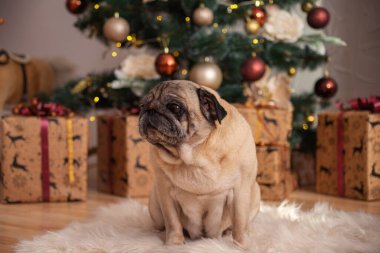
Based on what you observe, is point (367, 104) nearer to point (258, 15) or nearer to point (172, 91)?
point (258, 15)

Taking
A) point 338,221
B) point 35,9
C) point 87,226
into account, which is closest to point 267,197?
point 338,221

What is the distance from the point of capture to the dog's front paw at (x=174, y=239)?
50.2 inches

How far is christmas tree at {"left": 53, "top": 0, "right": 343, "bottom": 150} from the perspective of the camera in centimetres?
225

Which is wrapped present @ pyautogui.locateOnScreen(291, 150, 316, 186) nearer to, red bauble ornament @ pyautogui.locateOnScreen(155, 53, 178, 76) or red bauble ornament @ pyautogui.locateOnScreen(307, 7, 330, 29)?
red bauble ornament @ pyautogui.locateOnScreen(307, 7, 330, 29)

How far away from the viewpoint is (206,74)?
219cm

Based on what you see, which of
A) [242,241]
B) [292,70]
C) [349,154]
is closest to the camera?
[242,241]

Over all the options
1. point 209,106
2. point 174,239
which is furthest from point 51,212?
point 209,106

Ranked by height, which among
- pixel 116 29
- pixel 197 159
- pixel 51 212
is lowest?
pixel 51 212

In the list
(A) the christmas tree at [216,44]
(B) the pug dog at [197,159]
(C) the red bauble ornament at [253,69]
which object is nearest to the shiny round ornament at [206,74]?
(A) the christmas tree at [216,44]

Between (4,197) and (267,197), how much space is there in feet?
3.71

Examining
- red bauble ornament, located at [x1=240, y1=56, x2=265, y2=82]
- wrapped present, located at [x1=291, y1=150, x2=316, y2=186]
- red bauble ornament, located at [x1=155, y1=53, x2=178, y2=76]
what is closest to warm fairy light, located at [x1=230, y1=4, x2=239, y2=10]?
red bauble ornament, located at [x1=240, y1=56, x2=265, y2=82]

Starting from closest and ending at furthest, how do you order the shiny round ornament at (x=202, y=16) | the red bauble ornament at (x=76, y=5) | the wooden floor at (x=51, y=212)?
the wooden floor at (x=51, y=212) → the shiny round ornament at (x=202, y=16) → the red bauble ornament at (x=76, y=5)

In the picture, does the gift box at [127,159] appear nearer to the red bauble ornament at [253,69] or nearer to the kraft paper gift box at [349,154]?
the red bauble ornament at [253,69]

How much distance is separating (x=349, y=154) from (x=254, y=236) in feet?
3.15
